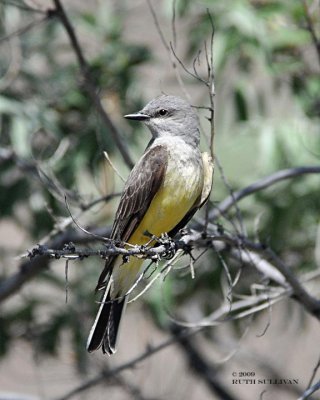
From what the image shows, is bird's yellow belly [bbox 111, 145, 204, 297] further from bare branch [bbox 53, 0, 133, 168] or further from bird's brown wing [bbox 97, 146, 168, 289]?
bare branch [bbox 53, 0, 133, 168]

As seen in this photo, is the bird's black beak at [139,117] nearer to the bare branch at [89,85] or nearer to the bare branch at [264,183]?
the bare branch at [89,85]

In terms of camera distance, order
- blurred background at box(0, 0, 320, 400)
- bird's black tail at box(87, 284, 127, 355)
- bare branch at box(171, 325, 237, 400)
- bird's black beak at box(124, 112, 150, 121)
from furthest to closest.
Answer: bare branch at box(171, 325, 237, 400) → blurred background at box(0, 0, 320, 400) → bird's black beak at box(124, 112, 150, 121) → bird's black tail at box(87, 284, 127, 355)

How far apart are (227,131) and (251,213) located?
36.3 inches

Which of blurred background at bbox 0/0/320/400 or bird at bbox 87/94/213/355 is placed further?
blurred background at bbox 0/0/320/400

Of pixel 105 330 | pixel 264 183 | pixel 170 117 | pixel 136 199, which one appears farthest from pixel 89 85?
pixel 105 330

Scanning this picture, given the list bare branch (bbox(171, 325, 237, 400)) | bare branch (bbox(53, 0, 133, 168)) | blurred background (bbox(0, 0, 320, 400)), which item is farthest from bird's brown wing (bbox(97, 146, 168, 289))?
bare branch (bbox(171, 325, 237, 400))

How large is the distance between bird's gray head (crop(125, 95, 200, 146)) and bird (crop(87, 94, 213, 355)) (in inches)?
8.6

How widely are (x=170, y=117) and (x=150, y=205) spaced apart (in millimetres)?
759

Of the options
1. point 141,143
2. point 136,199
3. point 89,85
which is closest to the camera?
point 136,199

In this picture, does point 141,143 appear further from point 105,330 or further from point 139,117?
point 105,330

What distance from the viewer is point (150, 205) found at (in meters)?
4.53

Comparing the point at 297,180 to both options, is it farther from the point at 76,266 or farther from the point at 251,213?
the point at 76,266

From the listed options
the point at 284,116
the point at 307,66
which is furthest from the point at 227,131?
the point at 307,66

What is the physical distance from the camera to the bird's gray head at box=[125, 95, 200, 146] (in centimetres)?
501
